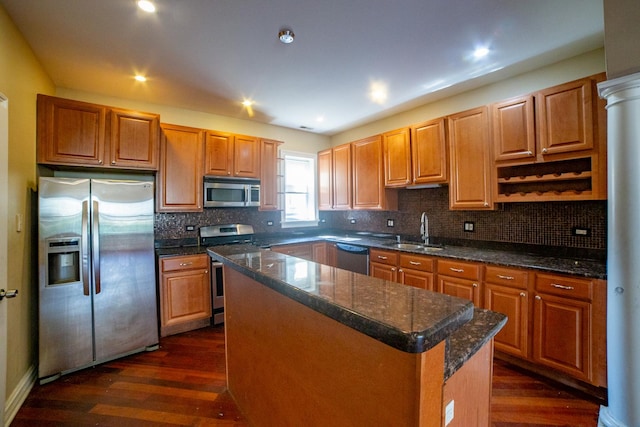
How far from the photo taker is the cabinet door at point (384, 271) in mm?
3172

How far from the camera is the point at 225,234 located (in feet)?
12.2

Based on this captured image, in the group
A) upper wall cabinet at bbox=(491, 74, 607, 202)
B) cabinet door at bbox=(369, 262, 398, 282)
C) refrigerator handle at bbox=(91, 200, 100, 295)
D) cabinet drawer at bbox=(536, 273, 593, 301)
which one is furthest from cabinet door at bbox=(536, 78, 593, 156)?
refrigerator handle at bbox=(91, 200, 100, 295)

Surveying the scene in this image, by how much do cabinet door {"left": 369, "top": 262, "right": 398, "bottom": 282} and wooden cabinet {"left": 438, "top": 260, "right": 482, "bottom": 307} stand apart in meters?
0.54

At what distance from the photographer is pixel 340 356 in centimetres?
94

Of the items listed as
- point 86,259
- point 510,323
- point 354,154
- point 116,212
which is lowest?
point 510,323

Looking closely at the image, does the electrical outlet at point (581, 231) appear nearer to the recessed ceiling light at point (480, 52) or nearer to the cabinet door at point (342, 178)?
the recessed ceiling light at point (480, 52)

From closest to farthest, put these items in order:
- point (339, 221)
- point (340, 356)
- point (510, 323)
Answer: point (340, 356), point (510, 323), point (339, 221)

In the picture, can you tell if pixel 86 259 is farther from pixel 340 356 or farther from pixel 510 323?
pixel 510 323

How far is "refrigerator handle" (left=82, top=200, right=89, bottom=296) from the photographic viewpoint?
2.31 meters

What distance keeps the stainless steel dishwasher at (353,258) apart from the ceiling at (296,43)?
77.1 inches

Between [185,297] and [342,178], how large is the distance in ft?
9.03

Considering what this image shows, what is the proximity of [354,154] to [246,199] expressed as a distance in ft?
5.79

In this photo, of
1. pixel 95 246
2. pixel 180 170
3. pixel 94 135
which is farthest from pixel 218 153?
pixel 95 246

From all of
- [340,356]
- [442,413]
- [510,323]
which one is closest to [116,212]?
[340,356]
